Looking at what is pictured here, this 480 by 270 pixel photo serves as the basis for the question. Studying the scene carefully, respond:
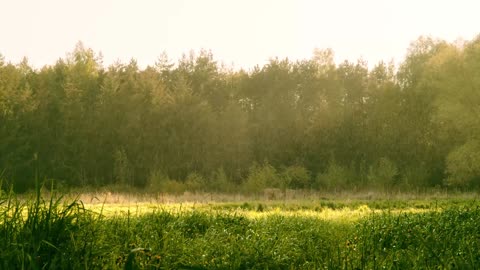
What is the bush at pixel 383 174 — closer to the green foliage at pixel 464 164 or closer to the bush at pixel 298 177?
the green foliage at pixel 464 164

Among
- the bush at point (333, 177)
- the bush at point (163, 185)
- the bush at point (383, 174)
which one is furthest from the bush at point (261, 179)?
the bush at point (383, 174)

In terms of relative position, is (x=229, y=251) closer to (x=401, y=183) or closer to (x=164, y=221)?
(x=164, y=221)

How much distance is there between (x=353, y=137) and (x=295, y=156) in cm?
470

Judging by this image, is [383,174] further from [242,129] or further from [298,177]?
[242,129]

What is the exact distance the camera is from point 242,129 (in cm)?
4022

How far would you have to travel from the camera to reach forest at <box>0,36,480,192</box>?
39.0m

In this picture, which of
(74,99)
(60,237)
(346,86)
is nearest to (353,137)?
(346,86)

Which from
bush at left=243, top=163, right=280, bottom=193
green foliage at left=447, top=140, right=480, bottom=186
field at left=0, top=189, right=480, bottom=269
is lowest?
field at left=0, top=189, right=480, bottom=269

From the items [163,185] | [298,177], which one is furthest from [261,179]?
[163,185]

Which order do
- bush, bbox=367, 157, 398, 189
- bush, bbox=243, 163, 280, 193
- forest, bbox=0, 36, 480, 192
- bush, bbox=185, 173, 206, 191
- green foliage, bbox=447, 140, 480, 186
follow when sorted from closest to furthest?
bush, bbox=243, 163, 280, 193
green foliage, bbox=447, 140, 480, 186
bush, bbox=367, 157, 398, 189
bush, bbox=185, 173, 206, 191
forest, bbox=0, 36, 480, 192

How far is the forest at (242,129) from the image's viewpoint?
39.0 meters

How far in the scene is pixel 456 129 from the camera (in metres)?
40.3

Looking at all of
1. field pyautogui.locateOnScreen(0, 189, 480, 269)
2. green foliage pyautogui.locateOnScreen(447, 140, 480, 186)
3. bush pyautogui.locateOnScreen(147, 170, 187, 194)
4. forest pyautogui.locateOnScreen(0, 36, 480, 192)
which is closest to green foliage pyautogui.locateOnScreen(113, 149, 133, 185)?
forest pyautogui.locateOnScreen(0, 36, 480, 192)

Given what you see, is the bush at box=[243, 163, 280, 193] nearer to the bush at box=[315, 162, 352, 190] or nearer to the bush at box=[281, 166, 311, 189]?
the bush at box=[281, 166, 311, 189]
